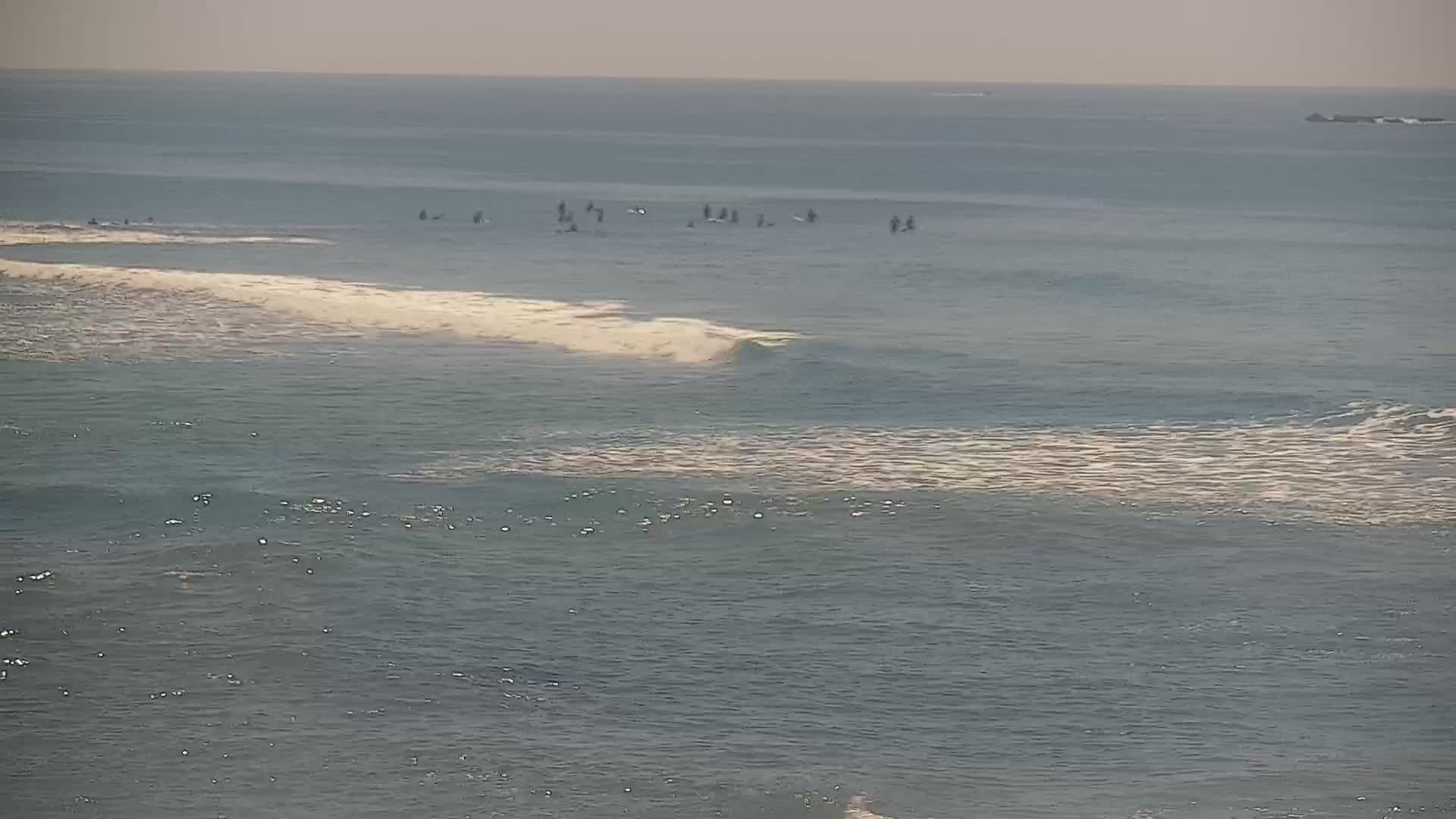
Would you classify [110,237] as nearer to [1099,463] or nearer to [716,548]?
[1099,463]

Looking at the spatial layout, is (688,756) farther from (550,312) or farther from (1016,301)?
(1016,301)

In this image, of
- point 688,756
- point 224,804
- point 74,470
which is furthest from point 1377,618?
point 74,470

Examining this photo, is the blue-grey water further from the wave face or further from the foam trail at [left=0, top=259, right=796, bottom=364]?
the foam trail at [left=0, top=259, right=796, bottom=364]

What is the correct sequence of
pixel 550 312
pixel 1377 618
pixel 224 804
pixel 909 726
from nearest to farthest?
pixel 224 804 → pixel 909 726 → pixel 1377 618 → pixel 550 312

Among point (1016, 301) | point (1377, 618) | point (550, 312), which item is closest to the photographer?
point (1377, 618)

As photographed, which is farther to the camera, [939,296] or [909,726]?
[939,296]
